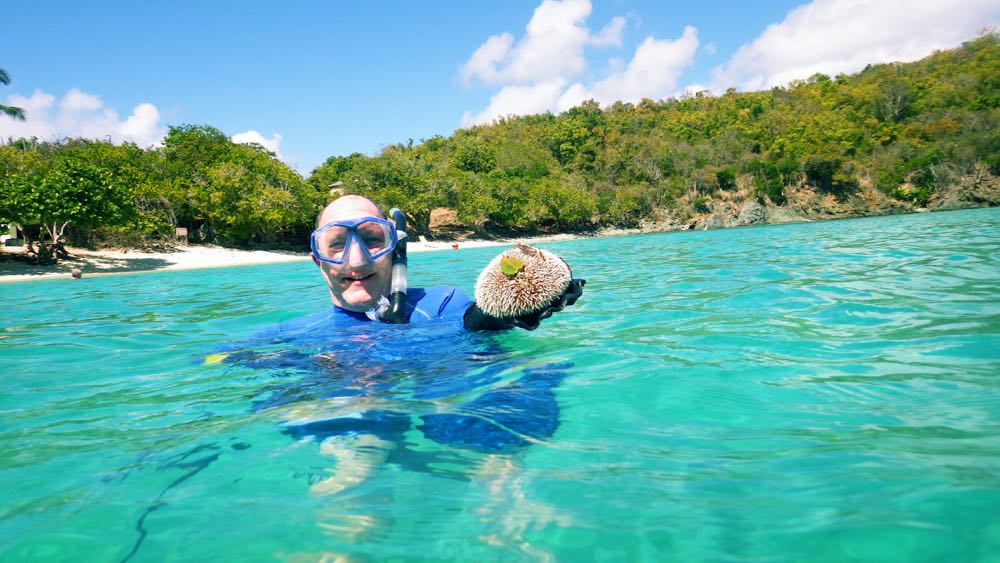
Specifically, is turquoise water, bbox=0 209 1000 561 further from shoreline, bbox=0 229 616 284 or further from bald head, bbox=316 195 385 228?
shoreline, bbox=0 229 616 284

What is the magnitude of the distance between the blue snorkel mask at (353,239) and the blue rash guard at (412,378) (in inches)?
18.2

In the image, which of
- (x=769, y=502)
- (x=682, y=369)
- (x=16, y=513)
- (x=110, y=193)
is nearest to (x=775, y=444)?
(x=769, y=502)

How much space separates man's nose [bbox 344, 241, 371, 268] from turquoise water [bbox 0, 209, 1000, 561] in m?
0.69

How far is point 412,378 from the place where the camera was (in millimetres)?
2682

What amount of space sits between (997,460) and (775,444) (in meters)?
0.56

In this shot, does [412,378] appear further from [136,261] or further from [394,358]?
[136,261]

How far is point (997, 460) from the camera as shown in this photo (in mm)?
1499

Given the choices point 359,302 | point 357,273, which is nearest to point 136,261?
point 359,302

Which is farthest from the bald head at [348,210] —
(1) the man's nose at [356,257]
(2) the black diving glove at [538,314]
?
(2) the black diving glove at [538,314]

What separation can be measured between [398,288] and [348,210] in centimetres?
59

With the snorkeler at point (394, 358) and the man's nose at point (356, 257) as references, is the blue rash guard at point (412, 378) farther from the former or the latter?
the man's nose at point (356, 257)

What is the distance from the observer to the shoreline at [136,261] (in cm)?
1934

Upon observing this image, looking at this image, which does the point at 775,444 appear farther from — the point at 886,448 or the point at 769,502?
the point at 769,502

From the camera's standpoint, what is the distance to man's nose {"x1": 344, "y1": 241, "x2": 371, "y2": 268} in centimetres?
321
